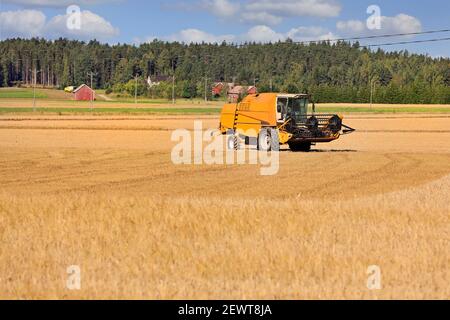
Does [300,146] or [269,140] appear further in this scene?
[300,146]

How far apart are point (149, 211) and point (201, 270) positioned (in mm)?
4979

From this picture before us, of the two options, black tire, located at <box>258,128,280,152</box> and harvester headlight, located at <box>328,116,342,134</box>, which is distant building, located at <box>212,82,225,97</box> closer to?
harvester headlight, located at <box>328,116,342,134</box>

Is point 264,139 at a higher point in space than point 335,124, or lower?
lower

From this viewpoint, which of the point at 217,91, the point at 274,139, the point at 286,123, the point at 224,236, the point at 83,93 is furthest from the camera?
the point at 217,91

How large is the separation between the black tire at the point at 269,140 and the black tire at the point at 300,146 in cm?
270

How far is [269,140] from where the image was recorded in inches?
1403

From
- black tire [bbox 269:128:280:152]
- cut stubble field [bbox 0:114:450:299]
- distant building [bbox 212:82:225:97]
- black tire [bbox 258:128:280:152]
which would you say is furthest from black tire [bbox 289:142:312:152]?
distant building [bbox 212:82:225:97]

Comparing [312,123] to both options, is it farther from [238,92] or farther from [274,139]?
[238,92]

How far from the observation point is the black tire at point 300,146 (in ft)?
125

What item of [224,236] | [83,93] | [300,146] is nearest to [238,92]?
[83,93]

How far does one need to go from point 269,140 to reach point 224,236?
2301cm

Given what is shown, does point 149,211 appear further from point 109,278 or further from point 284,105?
point 284,105

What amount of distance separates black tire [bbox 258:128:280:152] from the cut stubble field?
29.1 ft
